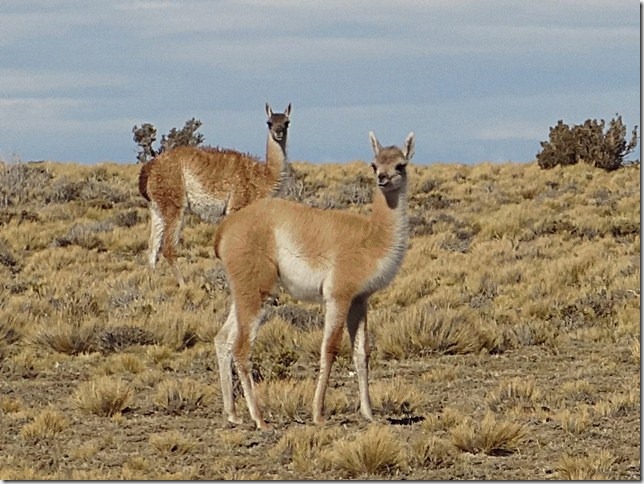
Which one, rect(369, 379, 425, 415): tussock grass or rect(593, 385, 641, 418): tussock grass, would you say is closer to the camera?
rect(593, 385, 641, 418): tussock grass

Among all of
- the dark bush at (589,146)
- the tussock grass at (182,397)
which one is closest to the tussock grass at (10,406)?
the tussock grass at (182,397)

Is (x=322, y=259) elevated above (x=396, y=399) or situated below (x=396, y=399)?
above

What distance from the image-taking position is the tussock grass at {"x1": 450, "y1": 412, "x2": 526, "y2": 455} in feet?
21.0

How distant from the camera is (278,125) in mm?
13227

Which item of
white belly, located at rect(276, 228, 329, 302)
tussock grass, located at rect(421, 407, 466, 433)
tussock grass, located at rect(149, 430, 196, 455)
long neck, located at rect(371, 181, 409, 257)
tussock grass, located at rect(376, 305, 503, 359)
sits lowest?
tussock grass, located at rect(149, 430, 196, 455)

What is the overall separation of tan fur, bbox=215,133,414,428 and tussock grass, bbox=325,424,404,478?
0.85m

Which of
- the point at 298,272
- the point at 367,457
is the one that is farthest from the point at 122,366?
the point at 367,457

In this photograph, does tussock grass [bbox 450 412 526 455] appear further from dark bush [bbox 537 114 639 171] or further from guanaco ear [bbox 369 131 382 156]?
dark bush [bbox 537 114 639 171]

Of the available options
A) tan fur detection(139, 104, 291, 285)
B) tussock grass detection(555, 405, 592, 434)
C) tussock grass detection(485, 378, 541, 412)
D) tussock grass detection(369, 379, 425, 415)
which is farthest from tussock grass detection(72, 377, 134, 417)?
tan fur detection(139, 104, 291, 285)

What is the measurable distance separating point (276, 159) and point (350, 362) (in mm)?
4579

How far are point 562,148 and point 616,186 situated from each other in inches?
199

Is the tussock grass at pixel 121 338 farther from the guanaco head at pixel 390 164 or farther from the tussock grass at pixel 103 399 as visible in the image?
the guanaco head at pixel 390 164

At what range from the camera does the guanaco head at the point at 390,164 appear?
271 inches

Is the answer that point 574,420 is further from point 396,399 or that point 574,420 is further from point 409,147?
point 409,147
